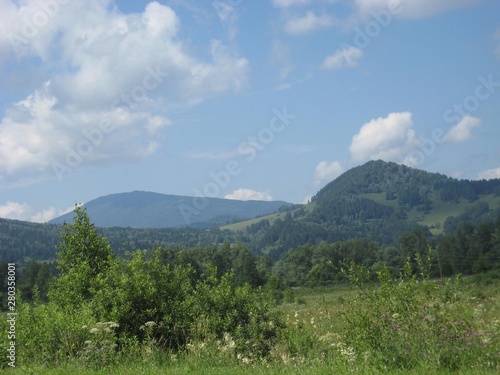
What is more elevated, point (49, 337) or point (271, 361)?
point (49, 337)

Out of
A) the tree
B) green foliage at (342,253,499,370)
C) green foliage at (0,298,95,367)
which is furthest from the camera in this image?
the tree

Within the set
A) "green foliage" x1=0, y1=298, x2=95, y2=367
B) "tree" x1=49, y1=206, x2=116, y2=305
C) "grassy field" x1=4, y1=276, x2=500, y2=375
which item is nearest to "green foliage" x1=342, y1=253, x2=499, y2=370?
"grassy field" x1=4, y1=276, x2=500, y2=375

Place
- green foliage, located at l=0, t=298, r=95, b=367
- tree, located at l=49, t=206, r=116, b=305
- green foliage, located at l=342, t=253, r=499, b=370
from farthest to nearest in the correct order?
tree, located at l=49, t=206, r=116, b=305
green foliage, located at l=0, t=298, r=95, b=367
green foliage, located at l=342, t=253, r=499, b=370

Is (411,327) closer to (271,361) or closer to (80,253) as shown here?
(271,361)

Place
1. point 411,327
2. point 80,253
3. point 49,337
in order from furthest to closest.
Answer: point 80,253, point 49,337, point 411,327

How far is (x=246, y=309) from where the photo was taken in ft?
36.2

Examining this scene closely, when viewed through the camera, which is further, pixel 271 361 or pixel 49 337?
pixel 49 337

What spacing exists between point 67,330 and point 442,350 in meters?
6.63

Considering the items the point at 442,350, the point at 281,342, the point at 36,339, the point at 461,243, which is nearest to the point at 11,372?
the point at 36,339

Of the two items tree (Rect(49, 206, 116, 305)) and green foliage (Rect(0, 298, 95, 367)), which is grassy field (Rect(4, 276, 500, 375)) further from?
tree (Rect(49, 206, 116, 305))

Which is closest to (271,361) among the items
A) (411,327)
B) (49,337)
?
(411,327)

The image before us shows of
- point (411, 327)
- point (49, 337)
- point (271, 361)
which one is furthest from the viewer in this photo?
point (49, 337)

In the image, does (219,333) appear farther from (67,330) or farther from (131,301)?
(67,330)

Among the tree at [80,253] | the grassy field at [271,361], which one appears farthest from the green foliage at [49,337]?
the tree at [80,253]
